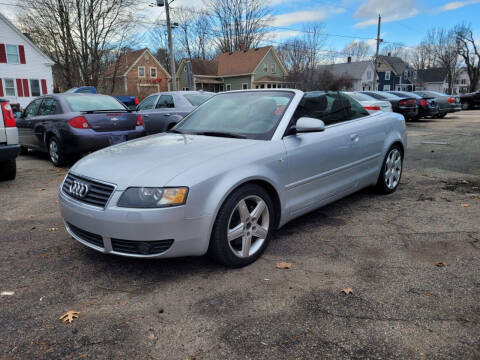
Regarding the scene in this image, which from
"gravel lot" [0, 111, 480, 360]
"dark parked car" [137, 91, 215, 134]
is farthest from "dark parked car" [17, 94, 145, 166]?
"gravel lot" [0, 111, 480, 360]

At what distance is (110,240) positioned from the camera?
→ 9.31 ft

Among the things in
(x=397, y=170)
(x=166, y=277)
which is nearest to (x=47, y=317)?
(x=166, y=277)

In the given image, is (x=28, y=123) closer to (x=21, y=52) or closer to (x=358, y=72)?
(x=21, y=52)

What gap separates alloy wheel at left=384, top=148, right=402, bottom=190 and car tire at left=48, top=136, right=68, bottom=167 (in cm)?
586

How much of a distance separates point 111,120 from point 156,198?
5.13 m

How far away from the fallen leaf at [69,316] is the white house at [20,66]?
31833 mm

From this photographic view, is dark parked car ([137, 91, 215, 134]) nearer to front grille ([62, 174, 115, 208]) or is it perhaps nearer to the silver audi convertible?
the silver audi convertible

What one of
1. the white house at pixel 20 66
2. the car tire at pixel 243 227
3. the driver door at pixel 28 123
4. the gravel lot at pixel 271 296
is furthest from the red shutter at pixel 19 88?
the car tire at pixel 243 227

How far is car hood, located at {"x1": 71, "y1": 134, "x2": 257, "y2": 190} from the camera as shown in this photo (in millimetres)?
2818

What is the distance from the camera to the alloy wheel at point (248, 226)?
120 inches

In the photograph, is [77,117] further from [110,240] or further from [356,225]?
[356,225]

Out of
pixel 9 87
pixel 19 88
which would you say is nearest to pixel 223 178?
pixel 9 87

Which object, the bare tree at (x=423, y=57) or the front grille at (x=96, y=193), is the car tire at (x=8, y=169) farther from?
the bare tree at (x=423, y=57)

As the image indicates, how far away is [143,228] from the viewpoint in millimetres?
2689
